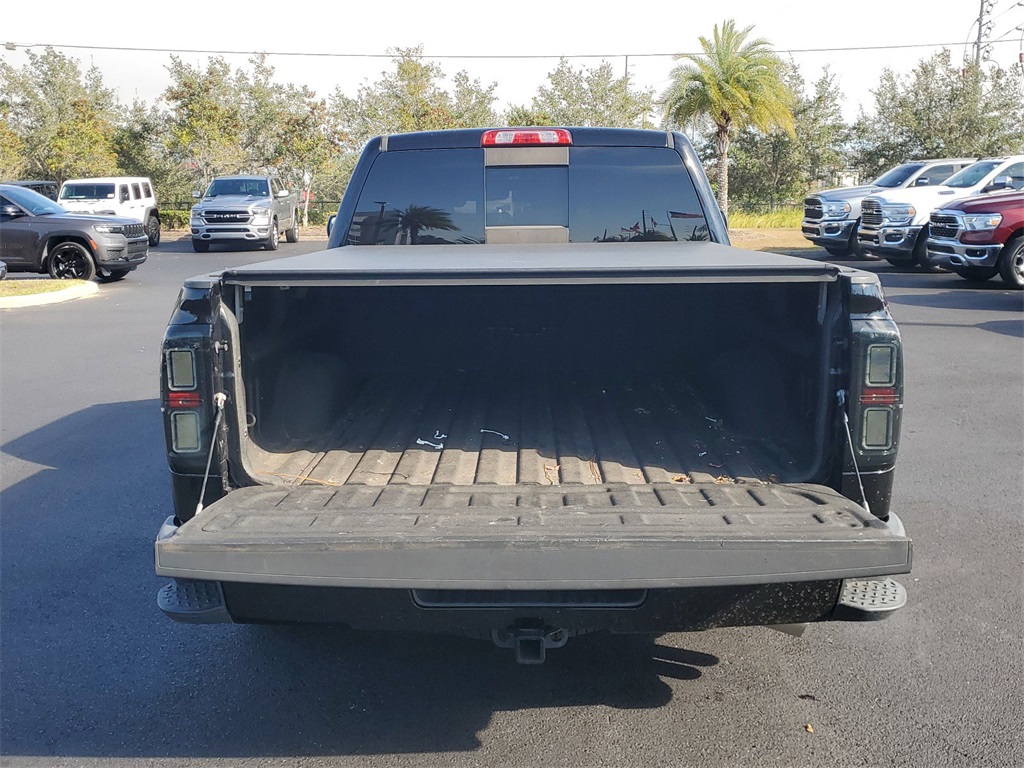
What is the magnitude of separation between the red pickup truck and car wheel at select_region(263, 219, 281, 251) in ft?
56.5

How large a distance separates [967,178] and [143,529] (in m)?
17.9

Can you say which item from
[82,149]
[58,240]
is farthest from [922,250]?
[82,149]

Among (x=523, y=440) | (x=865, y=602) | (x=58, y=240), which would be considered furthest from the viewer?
(x=58, y=240)

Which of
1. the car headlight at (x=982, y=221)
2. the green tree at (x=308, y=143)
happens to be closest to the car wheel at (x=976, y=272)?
the car headlight at (x=982, y=221)

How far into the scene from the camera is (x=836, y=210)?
20.8 m

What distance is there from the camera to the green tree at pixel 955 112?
101 ft

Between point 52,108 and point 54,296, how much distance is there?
1280 inches

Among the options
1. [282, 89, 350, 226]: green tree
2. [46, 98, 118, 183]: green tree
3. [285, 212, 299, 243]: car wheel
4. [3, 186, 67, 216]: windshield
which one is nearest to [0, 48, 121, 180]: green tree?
[46, 98, 118, 183]: green tree

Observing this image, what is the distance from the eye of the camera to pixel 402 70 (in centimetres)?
3825

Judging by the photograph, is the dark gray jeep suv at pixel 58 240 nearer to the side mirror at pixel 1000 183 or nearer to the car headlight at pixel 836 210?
the car headlight at pixel 836 210

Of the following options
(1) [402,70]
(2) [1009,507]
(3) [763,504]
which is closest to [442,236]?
(3) [763,504]

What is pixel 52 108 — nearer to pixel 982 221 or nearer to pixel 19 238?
pixel 19 238

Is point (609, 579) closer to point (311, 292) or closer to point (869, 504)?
point (869, 504)

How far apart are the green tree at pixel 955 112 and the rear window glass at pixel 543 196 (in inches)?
1180
